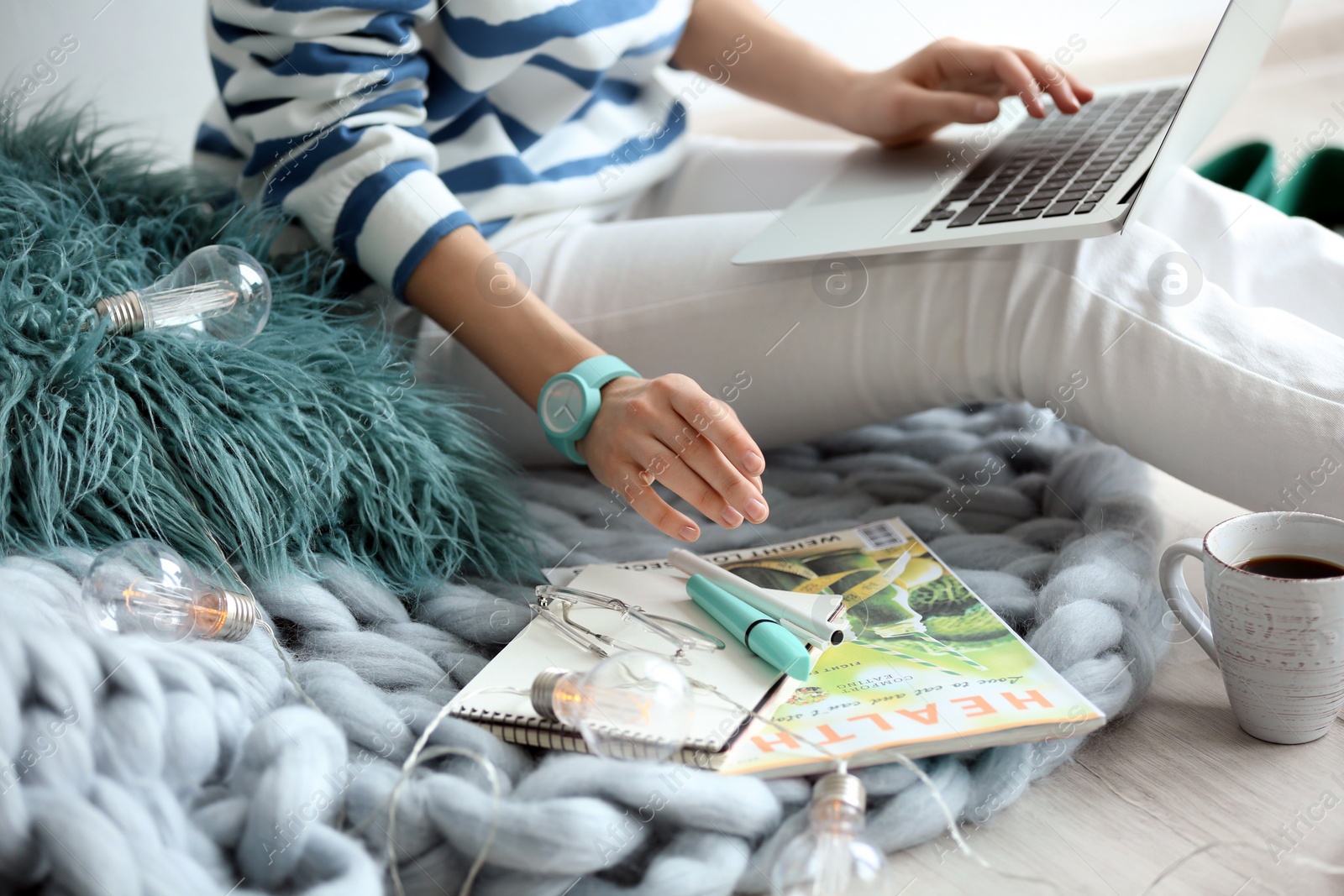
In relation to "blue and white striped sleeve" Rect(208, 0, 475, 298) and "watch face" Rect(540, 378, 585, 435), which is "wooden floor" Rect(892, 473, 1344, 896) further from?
"blue and white striped sleeve" Rect(208, 0, 475, 298)

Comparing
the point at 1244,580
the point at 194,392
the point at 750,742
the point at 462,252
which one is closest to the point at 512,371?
the point at 462,252

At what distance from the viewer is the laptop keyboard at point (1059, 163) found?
26.1 inches

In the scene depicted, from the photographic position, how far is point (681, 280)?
73cm

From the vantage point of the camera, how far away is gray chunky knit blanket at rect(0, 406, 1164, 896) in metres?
0.39

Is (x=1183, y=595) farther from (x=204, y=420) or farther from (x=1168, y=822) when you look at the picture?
(x=204, y=420)

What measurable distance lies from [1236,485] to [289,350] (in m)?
0.57

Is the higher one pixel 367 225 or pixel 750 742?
pixel 367 225

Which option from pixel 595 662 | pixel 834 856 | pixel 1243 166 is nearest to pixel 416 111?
pixel 595 662

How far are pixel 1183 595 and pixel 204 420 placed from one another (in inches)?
21.5

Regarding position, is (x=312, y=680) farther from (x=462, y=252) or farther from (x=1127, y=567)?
(x=1127, y=567)

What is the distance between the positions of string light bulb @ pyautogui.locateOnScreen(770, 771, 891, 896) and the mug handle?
9.3 inches

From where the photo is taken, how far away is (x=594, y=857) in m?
0.42

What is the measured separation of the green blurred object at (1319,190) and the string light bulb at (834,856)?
88cm

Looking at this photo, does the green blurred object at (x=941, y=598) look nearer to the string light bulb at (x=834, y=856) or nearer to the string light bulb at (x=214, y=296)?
the string light bulb at (x=834, y=856)
